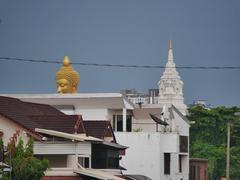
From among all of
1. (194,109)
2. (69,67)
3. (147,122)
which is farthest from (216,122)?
(147,122)

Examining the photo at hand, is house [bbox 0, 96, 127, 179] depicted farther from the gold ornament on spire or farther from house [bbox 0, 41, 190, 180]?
the gold ornament on spire

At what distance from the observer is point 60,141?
57.7m

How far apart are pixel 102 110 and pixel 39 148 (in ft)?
75.1

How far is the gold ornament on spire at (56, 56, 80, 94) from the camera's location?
97.4 metres

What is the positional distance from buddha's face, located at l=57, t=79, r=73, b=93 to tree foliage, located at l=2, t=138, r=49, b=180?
143ft

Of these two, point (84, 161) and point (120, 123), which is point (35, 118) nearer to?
point (84, 161)

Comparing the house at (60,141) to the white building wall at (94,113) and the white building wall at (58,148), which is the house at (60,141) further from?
the white building wall at (94,113)

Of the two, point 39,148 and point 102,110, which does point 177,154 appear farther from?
point 39,148

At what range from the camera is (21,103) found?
6425 centimetres

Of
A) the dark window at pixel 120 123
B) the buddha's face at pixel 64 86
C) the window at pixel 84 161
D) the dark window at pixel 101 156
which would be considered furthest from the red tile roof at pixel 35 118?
the buddha's face at pixel 64 86

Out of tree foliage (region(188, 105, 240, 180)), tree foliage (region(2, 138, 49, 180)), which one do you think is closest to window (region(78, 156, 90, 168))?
tree foliage (region(2, 138, 49, 180))

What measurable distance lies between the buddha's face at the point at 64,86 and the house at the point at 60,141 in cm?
3040

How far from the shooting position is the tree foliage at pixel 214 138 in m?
118

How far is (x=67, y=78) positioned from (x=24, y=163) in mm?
48519
